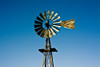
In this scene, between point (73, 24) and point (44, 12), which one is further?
point (44, 12)

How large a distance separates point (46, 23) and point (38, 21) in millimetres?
850

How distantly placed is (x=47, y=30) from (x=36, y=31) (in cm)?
110

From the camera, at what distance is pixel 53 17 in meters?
14.8

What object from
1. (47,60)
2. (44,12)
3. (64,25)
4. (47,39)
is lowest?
(47,60)

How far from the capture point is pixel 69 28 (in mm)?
14219

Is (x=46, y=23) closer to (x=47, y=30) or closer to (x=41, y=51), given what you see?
(x=47, y=30)

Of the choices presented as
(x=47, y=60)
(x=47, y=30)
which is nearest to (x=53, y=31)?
(x=47, y=30)

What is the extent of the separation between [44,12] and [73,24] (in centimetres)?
319

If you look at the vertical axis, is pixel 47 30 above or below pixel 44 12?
below

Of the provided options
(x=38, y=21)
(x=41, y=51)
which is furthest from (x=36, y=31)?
(x=41, y=51)

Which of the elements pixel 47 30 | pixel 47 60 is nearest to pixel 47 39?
pixel 47 30

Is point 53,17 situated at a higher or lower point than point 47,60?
higher

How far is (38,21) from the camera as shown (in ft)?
48.9

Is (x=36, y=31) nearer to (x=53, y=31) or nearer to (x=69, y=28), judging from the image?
(x=53, y=31)
